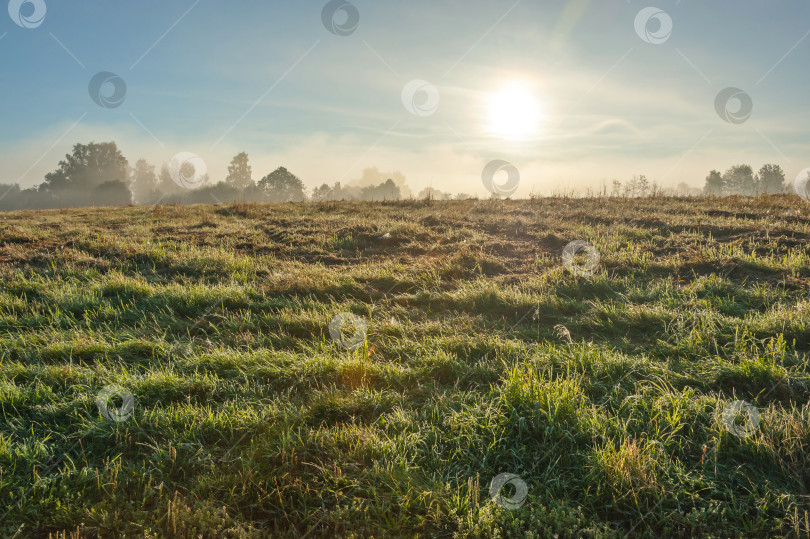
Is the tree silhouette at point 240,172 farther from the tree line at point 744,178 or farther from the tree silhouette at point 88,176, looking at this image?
the tree line at point 744,178

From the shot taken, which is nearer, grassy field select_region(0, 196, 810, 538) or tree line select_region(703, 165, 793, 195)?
grassy field select_region(0, 196, 810, 538)

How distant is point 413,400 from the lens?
391 cm

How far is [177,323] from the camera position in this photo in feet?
18.9

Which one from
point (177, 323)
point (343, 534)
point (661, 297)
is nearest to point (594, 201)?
point (661, 297)

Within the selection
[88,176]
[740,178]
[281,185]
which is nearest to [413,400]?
[281,185]

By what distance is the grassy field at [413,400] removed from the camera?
2.65 metres

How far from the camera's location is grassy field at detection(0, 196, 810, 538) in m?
2.65

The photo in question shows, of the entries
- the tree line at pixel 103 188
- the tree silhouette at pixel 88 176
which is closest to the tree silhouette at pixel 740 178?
the tree line at pixel 103 188

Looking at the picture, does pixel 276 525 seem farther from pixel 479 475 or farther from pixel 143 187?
pixel 143 187

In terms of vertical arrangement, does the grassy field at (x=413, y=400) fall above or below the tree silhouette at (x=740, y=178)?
below

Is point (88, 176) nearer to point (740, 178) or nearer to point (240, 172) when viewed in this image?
point (240, 172)

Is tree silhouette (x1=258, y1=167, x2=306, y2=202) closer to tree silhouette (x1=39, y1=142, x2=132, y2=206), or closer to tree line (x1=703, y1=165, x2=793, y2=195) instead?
tree silhouette (x1=39, y1=142, x2=132, y2=206)

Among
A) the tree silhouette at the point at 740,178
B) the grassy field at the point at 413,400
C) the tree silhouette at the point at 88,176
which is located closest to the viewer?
the grassy field at the point at 413,400

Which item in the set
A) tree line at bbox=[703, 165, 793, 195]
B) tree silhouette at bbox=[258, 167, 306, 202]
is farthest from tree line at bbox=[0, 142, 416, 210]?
tree line at bbox=[703, 165, 793, 195]
